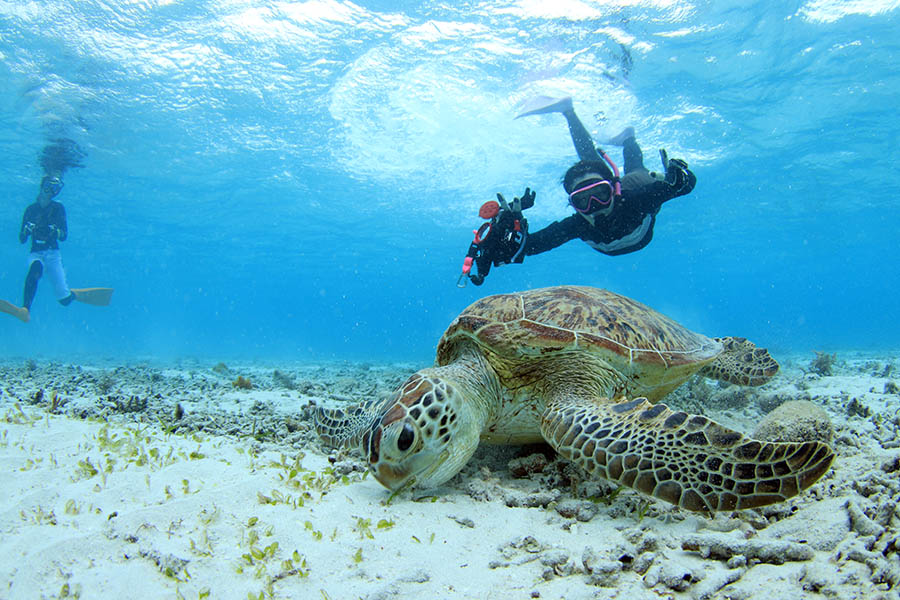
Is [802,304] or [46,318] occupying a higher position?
[802,304]

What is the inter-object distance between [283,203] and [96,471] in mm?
26407

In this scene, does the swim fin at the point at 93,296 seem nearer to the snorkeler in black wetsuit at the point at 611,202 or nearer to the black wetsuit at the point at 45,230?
the black wetsuit at the point at 45,230

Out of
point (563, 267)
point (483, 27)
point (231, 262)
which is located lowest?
point (483, 27)

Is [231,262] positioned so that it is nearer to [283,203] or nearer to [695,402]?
[283,203]

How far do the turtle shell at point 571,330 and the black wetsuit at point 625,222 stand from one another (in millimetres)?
3469

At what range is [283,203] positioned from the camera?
2670 cm

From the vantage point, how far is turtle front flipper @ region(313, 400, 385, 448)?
320 centimetres

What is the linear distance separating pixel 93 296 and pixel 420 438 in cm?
1659

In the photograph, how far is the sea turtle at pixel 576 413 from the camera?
1.92m

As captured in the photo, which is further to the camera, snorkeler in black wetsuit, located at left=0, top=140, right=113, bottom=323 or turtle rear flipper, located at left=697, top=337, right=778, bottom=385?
snorkeler in black wetsuit, located at left=0, top=140, right=113, bottom=323

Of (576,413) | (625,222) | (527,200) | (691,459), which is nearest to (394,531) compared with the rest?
(576,413)

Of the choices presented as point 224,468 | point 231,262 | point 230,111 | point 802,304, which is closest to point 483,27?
point 230,111

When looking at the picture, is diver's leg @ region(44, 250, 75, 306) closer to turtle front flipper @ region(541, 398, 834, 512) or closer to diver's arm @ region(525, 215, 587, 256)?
diver's arm @ region(525, 215, 587, 256)

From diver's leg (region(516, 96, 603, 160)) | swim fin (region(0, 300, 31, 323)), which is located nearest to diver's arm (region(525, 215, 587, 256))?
diver's leg (region(516, 96, 603, 160))
